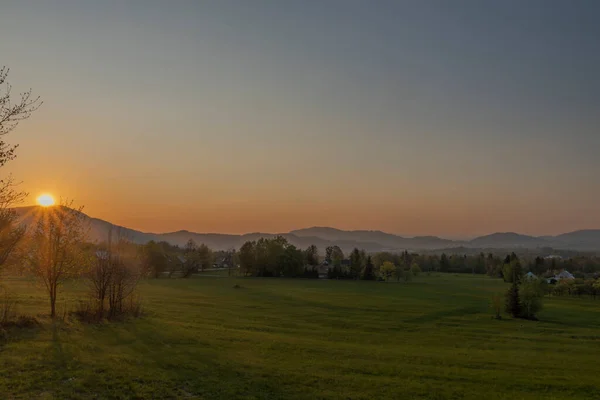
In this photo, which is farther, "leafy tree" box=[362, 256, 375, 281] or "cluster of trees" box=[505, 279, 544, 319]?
"leafy tree" box=[362, 256, 375, 281]

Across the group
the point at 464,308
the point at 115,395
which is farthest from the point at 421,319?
the point at 115,395

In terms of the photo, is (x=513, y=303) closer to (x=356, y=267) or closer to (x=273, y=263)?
(x=356, y=267)

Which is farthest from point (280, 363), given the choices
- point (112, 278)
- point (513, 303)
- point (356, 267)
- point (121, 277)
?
point (356, 267)

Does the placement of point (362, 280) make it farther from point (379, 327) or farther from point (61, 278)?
point (61, 278)

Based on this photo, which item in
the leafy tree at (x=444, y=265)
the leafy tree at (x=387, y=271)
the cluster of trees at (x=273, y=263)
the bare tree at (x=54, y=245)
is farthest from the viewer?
the leafy tree at (x=444, y=265)

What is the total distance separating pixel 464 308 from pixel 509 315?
270 inches

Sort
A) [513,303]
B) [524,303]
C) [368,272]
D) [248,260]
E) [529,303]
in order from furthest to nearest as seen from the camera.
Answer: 1. [368,272]
2. [248,260]
3. [513,303]
4. [524,303]
5. [529,303]

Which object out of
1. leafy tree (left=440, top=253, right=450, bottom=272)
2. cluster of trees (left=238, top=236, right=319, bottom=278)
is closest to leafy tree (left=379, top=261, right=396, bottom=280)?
cluster of trees (left=238, top=236, right=319, bottom=278)

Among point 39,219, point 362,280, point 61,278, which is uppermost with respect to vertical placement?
point 39,219

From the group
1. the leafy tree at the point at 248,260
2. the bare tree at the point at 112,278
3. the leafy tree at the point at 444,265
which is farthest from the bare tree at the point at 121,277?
the leafy tree at the point at 444,265

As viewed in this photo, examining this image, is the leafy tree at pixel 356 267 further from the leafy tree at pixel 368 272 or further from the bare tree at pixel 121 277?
the bare tree at pixel 121 277

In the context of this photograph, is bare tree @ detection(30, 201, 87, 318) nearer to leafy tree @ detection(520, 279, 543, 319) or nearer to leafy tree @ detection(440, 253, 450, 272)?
leafy tree @ detection(520, 279, 543, 319)

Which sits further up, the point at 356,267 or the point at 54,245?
the point at 54,245

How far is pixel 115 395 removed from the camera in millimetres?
13266
